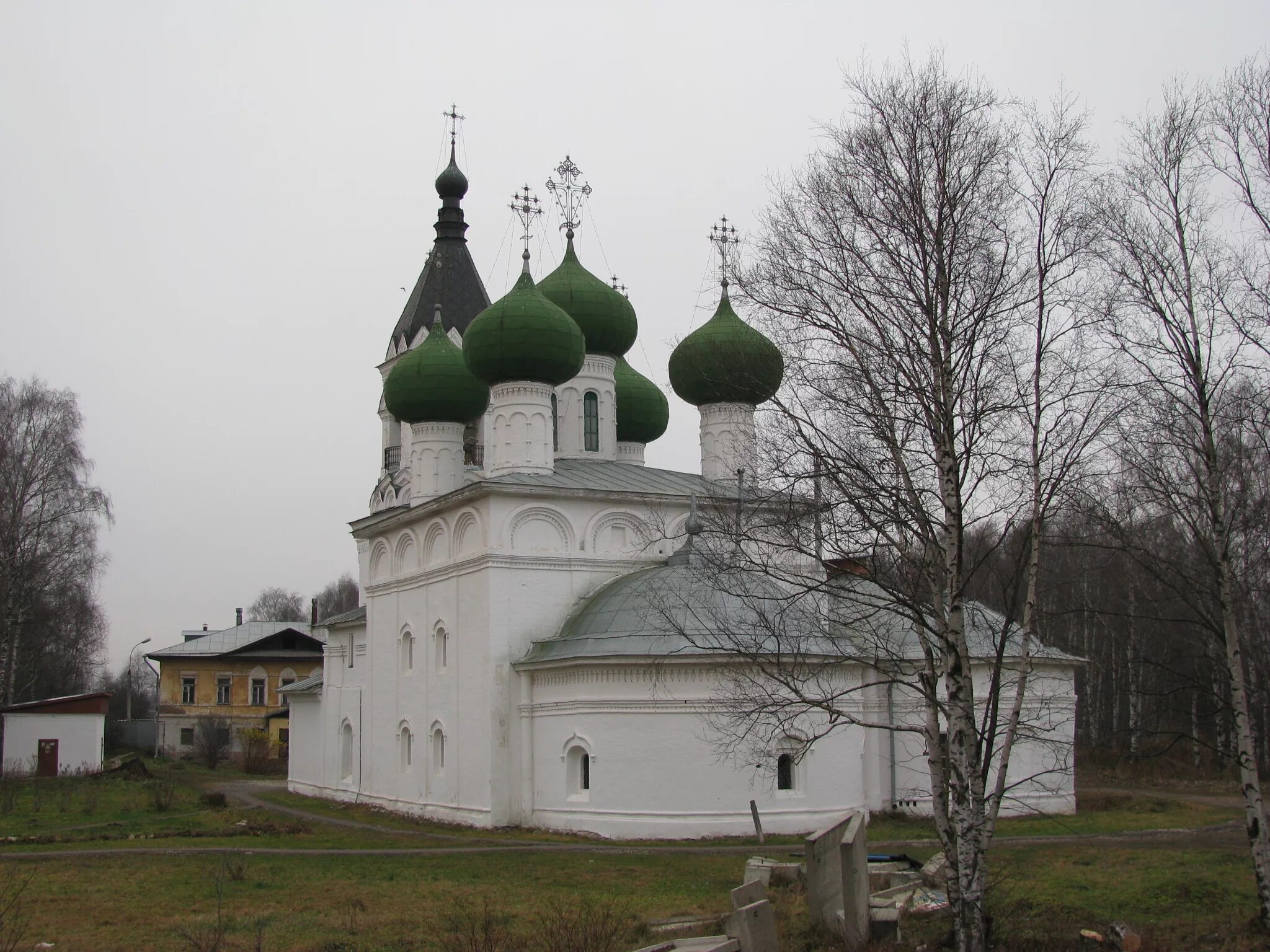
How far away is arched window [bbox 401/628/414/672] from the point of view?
20.9m

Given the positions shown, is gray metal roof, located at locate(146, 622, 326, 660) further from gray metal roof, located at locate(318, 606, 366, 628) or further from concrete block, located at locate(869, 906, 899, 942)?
concrete block, located at locate(869, 906, 899, 942)

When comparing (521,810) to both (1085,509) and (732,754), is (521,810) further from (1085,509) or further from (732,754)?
(1085,509)

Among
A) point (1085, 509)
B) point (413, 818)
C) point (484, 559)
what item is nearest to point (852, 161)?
point (1085, 509)

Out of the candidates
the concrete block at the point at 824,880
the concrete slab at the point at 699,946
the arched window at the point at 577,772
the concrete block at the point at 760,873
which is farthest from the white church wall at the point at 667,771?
the concrete slab at the point at 699,946

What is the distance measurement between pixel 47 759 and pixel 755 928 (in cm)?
2486

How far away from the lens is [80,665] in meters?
40.2

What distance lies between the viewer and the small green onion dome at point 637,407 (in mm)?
23516

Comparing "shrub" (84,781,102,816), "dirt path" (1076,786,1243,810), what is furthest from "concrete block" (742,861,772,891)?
"shrub" (84,781,102,816)

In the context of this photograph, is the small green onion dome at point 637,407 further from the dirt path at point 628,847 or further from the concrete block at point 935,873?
the concrete block at point 935,873

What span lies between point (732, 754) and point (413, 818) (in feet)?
19.4

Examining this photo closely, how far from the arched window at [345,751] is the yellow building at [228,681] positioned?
15.4 metres

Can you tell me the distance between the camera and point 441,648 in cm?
1988

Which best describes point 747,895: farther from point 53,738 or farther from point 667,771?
point 53,738

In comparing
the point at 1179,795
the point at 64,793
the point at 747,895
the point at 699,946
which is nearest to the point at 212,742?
the point at 64,793
